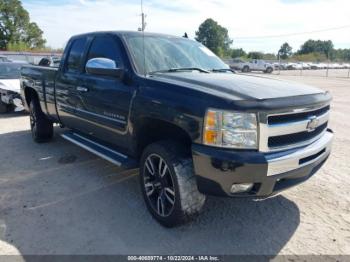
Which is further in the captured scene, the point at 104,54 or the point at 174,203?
the point at 104,54

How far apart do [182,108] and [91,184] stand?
2.08 meters

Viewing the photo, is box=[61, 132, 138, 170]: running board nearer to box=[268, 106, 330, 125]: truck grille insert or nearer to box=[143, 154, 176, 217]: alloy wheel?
box=[143, 154, 176, 217]: alloy wheel

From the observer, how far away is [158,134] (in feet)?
11.6

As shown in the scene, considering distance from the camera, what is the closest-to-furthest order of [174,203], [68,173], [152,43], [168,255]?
[168,255] < [174,203] < [152,43] < [68,173]

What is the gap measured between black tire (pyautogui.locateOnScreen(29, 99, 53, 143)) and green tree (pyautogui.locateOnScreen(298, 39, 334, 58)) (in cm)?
11728

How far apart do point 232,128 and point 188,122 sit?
0.39 m

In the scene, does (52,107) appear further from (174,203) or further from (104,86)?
(174,203)

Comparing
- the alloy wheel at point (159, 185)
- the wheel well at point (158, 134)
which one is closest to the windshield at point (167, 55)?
the wheel well at point (158, 134)

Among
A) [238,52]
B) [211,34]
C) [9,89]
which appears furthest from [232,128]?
[211,34]

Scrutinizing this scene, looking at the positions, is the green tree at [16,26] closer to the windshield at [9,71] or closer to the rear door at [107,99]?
the windshield at [9,71]

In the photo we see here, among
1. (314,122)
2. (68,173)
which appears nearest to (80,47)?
(68,173)

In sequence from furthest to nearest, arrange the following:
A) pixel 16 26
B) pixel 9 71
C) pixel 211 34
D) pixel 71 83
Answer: pixel 211 34 → pixel 16 26 → pixel 9 71 → pixel 71 83

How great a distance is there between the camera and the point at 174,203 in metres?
3.09

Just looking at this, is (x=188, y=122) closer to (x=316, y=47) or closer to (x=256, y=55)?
(x=256, y=55)
